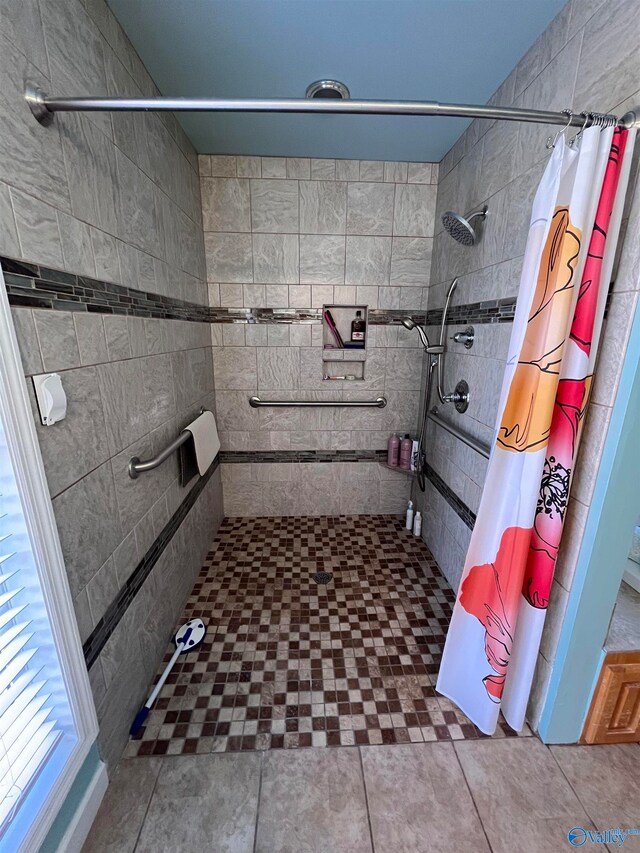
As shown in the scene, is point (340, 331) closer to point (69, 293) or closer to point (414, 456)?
point (414, 456)

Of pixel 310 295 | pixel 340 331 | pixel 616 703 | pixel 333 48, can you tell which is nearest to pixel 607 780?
pixel 616 703

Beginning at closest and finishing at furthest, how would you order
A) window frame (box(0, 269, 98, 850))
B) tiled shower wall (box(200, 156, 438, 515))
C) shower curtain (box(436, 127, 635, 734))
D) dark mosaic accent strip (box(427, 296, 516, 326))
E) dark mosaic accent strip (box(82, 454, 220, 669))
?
window frame (box(0, 269, 98, 850)), shower curtain (box(436, 127, 635, 734)), dark mosaic accent strip (box(82, 454, 220, 669)), dark mosaic accent strip (box(427, 296, 516, 326)), tiled shower wall (box(200, 156, 438, 515))

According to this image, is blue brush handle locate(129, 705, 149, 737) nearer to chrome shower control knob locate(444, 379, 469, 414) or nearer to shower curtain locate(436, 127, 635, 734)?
shower curtain locate(436, 127, 635, 734)

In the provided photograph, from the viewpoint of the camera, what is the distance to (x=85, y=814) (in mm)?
999

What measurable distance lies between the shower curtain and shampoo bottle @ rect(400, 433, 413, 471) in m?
1.22

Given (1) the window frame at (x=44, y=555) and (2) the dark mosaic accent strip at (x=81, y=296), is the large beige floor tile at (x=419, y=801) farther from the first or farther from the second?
(2) the dark mosaic accent strip at (x=81, y=296)

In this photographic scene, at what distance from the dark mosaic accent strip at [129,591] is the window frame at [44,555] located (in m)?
0.07

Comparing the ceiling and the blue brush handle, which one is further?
the blue brush handle

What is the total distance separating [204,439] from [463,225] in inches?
62.5

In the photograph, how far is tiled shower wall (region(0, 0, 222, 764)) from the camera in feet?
2.68

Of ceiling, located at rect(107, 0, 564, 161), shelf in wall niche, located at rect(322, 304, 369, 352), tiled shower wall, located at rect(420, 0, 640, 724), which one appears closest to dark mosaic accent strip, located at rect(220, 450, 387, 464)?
tiled shower wall, located at rect(420, 0, 640, 724)

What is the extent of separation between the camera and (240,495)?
2.70 m

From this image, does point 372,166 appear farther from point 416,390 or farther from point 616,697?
point 616,697

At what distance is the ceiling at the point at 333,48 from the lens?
1.16 meters
